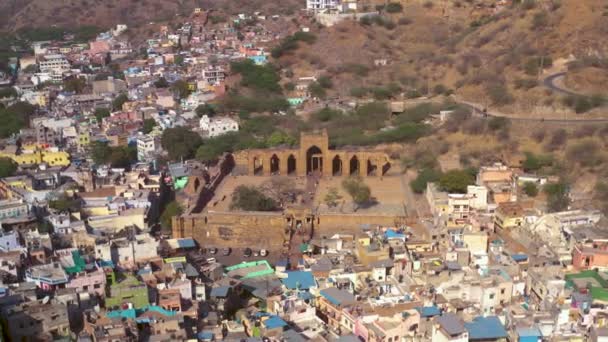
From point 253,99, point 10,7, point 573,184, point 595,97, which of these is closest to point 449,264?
point 573,184

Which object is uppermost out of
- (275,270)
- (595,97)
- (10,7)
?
(10,7)

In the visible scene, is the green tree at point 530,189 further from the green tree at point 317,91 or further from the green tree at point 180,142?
the green tree at point 317,91

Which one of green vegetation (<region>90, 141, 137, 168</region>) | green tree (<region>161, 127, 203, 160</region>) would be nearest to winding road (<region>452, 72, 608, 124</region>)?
green tree (<region>161, 127, 203, 160</region>)

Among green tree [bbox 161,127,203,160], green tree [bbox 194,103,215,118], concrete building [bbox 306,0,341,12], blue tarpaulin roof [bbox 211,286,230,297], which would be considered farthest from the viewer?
concrete building [bbox 306,0,341,12]

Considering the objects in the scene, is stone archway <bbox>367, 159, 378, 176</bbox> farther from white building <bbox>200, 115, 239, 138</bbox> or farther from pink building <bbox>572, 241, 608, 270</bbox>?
pink building <bbox>572, 241, 608, 270</bbox>

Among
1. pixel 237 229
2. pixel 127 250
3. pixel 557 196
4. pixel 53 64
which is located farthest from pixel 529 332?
pixel 53 64

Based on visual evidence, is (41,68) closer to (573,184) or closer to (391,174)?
(391,174)
